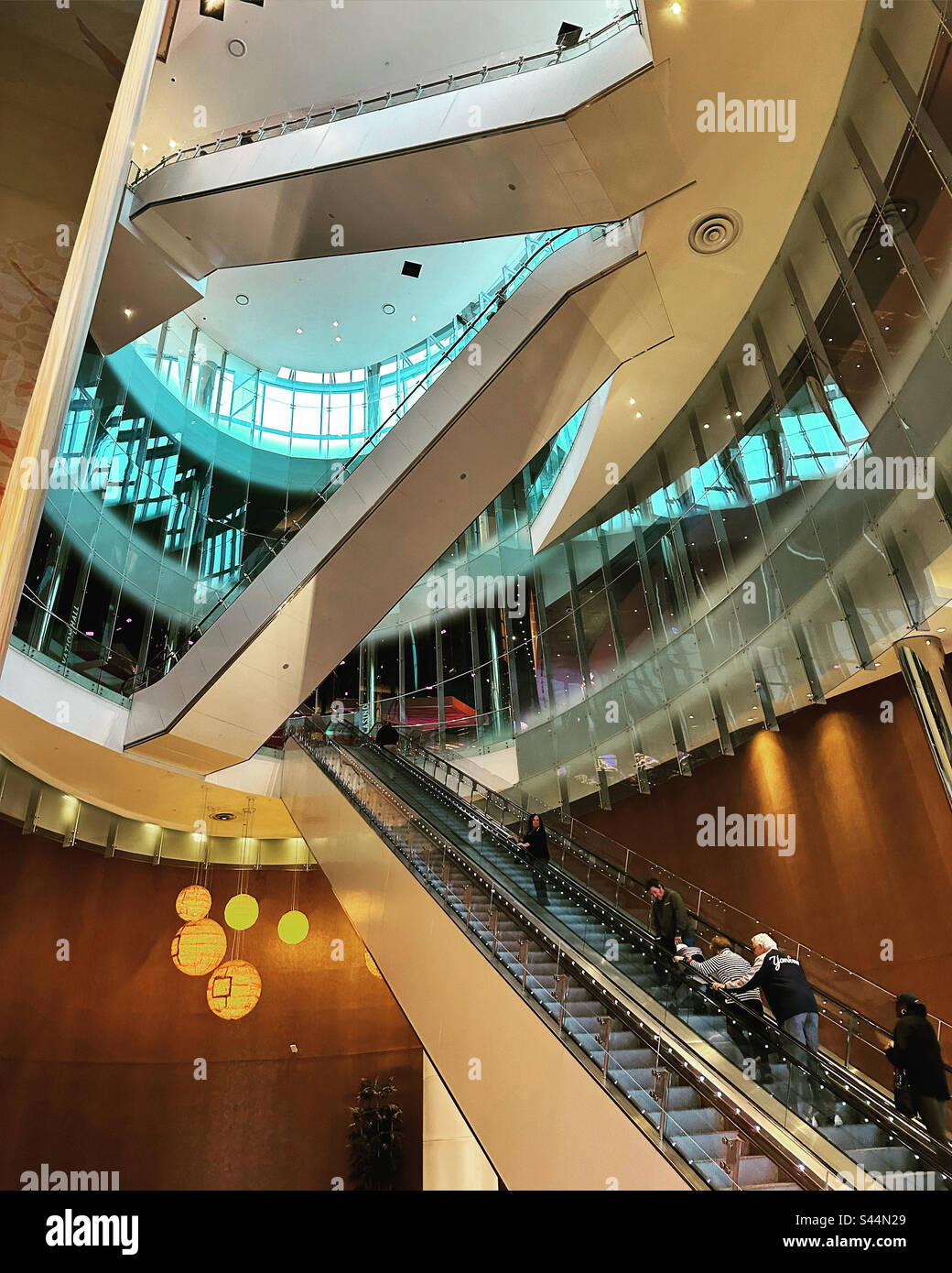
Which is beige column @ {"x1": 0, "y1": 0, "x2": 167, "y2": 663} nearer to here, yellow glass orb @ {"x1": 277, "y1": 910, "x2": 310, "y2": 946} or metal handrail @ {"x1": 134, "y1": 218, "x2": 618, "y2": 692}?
metal handrail @ {"x1": 134, "y1": 218, "x2": 618, "y2": 692}

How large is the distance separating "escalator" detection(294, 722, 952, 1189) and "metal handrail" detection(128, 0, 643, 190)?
25.7 feet

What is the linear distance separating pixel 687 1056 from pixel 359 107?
31.9 ft

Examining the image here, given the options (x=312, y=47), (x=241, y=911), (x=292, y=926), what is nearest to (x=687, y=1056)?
(x=241, y=911)

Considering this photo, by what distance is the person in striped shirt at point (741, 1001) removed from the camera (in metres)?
4.98

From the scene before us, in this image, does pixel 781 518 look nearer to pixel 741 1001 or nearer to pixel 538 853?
pixel 538 853

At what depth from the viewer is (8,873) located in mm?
12930

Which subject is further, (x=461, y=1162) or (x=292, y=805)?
(x=292, y=805)

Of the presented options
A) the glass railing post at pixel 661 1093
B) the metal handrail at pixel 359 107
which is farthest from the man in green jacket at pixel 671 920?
the metal handrail at pixel 359 107

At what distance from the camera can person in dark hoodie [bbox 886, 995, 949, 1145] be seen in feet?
18.3

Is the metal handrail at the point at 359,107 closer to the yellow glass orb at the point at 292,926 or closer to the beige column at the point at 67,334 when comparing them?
the beige column at the point at 67,334

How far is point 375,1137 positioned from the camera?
14711 mm
